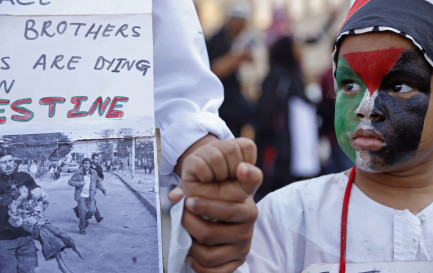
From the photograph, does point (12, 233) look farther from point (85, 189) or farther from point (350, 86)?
point (350, 86)

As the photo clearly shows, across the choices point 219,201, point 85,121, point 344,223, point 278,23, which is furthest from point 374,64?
point 278,23

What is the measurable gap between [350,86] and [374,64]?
0.11m

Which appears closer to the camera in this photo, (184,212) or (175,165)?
(184,212)

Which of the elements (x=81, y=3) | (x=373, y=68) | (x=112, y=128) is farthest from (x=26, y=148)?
(x=373, y=68)

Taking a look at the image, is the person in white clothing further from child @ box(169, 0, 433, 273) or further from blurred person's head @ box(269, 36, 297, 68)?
blurred person's head @ box(269, 36, 297, 68)

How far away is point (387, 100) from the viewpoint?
5.23 feet

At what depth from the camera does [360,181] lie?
176 centimetres

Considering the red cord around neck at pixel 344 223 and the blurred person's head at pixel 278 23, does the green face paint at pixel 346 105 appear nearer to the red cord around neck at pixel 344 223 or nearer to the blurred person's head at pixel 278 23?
the red cord around neck at pixel 344 223

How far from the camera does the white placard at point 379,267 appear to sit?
1.52 m

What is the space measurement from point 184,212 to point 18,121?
0.41 meters

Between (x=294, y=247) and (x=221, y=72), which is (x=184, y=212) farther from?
(x=221, y=72)

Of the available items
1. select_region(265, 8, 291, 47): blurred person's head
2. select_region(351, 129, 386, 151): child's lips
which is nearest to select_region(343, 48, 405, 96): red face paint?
select_region(351, 129, 386, 151): child's lips

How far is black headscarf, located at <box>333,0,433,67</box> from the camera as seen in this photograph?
1.58m

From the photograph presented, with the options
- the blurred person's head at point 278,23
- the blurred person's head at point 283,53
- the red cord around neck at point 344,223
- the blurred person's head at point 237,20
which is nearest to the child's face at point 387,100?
the red cord around neck at point 344,223
